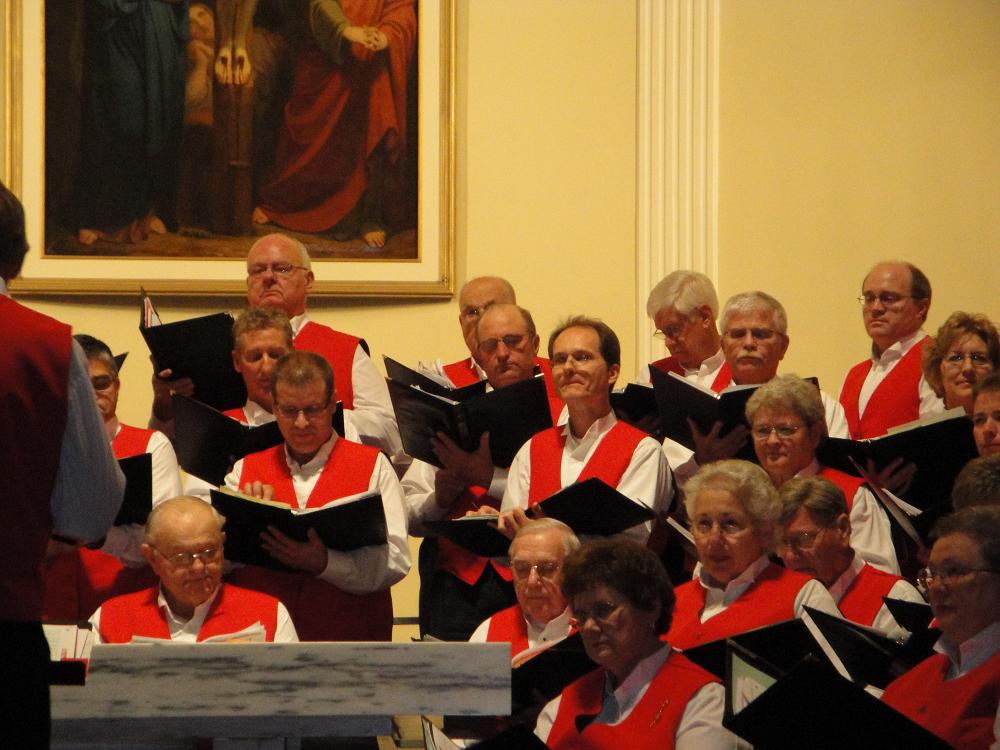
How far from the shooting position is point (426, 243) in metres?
7.07

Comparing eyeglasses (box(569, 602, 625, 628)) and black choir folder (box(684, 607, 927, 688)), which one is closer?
black choir folder (box(684, 607, 927, 688))

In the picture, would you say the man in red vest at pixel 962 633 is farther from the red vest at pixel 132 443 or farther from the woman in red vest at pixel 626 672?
the red vest at pixel 132 443

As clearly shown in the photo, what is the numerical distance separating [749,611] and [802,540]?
283 mm

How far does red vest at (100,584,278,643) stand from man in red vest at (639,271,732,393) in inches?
69.0

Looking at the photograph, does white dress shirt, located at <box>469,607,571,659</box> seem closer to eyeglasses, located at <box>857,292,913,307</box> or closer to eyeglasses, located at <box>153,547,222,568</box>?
eyeglasses, located at <box>153,547,222,568</box>

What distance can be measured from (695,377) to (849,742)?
2806mm

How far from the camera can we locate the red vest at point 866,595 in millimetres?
3975

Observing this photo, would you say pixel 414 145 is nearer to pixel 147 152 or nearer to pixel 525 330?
pixel 147 152

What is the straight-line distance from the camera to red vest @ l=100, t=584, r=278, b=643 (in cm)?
427

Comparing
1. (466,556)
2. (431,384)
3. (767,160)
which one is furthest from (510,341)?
(767,160)

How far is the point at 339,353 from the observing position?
548 centimetres

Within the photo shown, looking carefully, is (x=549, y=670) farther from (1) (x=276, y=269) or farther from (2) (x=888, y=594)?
(1) (x=276, y=269)

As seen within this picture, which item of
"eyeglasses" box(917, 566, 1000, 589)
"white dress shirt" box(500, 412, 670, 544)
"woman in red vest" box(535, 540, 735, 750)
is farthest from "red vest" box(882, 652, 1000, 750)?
"white dress shirt" box(500, 412, 670, 544)

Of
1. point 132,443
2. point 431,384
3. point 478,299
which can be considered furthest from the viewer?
point 478,299
